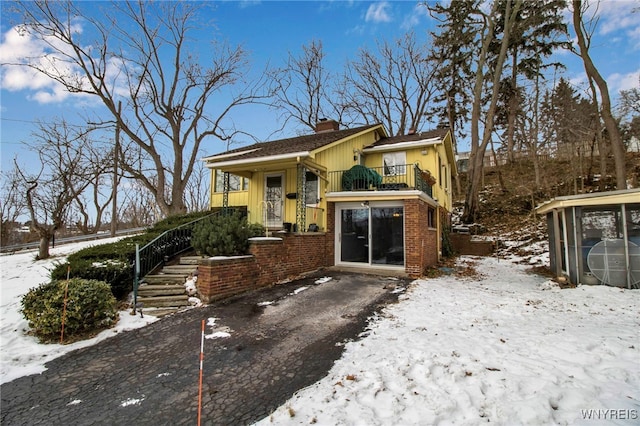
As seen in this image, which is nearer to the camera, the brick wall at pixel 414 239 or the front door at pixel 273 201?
the brick wall at pixel 414 239

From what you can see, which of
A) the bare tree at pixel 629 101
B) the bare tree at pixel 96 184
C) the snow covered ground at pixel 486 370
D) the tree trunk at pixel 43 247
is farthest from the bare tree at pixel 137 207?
the bare tree at pixel 629 101

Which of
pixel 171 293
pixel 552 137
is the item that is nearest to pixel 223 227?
pixel 171 293

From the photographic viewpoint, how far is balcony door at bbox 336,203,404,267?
10031 millimetres

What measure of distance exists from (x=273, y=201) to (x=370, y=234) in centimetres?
420

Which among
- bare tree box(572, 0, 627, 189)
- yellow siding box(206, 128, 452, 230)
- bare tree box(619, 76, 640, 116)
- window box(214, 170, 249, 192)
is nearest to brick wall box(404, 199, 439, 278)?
yellow siding box(206, 128, 452, 230)

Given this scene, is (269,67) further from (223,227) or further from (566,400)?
(566,400)

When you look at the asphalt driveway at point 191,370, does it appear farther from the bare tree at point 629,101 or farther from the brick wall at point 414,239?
the bare tree at point 629,101

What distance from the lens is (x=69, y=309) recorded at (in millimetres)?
5172

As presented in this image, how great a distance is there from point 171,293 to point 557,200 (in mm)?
10500

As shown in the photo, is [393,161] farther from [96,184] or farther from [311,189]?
[96,184]

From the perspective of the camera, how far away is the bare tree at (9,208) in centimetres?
2343

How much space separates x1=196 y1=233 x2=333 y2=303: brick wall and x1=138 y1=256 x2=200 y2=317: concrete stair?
50 cm

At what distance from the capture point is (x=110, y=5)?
16656 mm

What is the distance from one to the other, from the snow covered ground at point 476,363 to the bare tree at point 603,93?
9.26 meters
